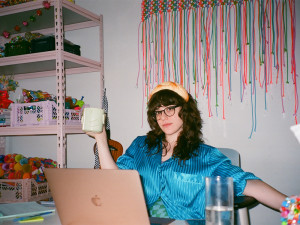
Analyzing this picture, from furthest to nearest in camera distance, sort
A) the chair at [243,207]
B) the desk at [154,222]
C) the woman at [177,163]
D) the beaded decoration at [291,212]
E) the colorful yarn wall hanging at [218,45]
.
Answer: the colorful yarn wall hanging at [218,45], the woman at [177,163], the chair at [243,207], the desk at [154,222], the beaded decoration at [291,212]

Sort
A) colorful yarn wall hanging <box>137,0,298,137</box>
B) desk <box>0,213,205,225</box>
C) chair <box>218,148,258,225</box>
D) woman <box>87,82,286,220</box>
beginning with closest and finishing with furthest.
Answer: desk <box>0,213,205,225</box>
chair <box>218,148,258,225</box>
woman <box>87,82,286,220</box>
colorful yarn wall hanging <box>137,0,298,137</box>

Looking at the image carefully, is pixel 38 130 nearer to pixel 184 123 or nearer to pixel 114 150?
pixel 114 150

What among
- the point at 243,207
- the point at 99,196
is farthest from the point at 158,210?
the point at 99,196

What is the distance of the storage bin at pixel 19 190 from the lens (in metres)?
1.63

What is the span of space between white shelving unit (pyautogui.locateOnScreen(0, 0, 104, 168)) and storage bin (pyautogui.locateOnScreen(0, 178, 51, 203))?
25 cm

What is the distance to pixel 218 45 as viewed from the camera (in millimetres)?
1752

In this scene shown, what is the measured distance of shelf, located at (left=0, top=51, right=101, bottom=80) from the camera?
1.69m

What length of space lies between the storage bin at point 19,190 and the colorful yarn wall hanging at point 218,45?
0.98 m

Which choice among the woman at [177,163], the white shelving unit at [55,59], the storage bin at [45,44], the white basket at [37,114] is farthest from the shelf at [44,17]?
the woman at [177,163]

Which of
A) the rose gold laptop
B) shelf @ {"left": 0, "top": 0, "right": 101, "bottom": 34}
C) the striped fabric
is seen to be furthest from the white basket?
the rose gold laptop

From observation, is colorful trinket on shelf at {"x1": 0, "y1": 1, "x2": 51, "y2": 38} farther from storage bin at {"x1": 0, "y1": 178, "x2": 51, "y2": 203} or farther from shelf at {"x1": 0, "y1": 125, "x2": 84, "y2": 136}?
storage bin at {"x1": 0, "y1": 178, "x2": 51, "y2": 203}

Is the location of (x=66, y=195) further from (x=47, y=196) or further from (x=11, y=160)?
(x=11, y=160)

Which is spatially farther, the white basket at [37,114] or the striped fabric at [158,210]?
the white basket at [37,114]

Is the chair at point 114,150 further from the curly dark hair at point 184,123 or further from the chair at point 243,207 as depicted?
the chair at point 243,207
